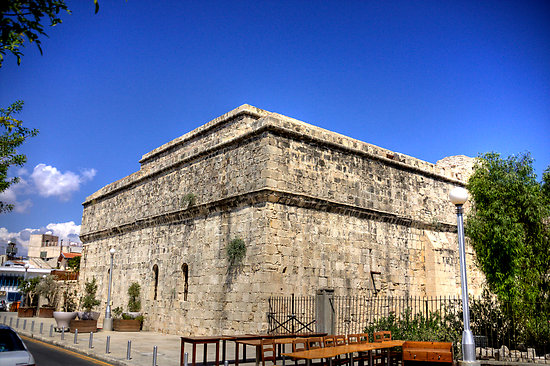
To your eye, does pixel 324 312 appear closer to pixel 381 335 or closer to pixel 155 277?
pixel 381 335

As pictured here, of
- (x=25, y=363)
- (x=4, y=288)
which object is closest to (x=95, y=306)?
(x=25, y=363)

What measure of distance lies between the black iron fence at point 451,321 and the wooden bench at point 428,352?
216 cm

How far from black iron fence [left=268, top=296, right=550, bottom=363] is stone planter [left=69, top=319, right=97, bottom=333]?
7.83m

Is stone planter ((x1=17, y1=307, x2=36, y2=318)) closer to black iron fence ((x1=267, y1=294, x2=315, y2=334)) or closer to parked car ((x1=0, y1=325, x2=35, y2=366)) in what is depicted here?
black iron fence ((x1=267, y1=294, x2=315, y2=334))

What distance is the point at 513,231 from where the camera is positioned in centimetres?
1466

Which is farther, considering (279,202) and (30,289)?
(30,289)

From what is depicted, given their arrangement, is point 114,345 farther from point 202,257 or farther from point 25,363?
point 25,363

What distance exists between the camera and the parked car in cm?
647

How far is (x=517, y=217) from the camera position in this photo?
15188 mm

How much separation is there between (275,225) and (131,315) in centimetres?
920

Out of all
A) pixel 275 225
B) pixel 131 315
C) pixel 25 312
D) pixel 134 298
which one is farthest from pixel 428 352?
pixel 25 312

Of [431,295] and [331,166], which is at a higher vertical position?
[331,166]

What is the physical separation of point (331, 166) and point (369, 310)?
5.58 meters

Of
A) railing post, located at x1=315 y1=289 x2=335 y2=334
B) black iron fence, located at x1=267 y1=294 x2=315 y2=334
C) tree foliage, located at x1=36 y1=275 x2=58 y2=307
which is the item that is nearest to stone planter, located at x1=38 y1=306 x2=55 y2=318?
tree foliage, located at x1=36 y1=275 x2=58 y2=307
